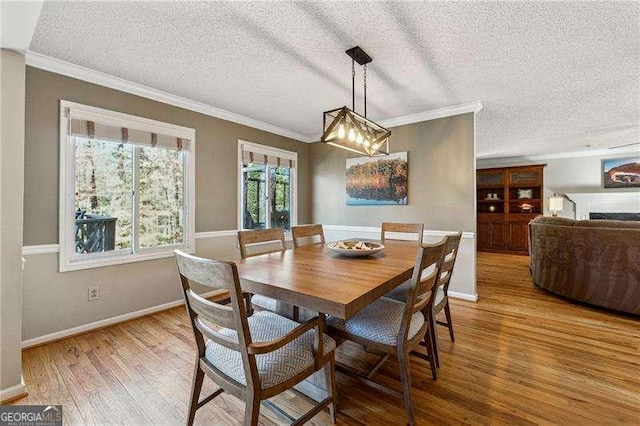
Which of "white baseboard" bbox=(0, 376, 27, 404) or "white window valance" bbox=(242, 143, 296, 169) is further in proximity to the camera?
"white window valance" bbox=(242, 143, 296, 169)

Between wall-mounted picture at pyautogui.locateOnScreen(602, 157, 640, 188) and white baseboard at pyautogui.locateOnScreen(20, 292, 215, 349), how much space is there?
8238 millimetres

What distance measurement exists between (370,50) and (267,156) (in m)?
2.39

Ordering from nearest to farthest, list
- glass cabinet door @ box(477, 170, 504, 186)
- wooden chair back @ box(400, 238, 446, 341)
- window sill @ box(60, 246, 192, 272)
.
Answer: wooden chair back @ box(400, 238, 446, 341) < window sill @ box(60, 246, 192, 272) < glass cabinet door @ box(477, 170, 504, 186)

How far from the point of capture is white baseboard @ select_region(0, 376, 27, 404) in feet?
5.37

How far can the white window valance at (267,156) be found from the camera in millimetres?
3912

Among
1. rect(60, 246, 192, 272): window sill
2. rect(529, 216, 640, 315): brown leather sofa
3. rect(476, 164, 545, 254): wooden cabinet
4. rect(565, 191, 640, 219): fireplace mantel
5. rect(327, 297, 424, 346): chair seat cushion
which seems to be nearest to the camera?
rect(327, 297, 424, 346): chair seat cushion

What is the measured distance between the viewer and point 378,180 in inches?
161

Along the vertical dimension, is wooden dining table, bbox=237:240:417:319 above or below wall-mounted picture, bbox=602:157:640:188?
below

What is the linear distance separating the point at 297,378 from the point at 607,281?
3.61 m

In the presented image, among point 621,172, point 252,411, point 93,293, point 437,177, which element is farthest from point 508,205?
point 93,293

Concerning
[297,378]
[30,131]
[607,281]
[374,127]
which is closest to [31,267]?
[30,131]

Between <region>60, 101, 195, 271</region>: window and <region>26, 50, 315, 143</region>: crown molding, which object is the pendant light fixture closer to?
<region>26, 50, 315, 143</region>: crown molding

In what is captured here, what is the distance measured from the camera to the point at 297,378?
1.22 m

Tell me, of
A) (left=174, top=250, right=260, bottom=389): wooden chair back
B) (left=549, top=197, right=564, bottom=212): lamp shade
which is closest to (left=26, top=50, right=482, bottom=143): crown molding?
(left=174, top=250, right=260, bottom=389): wooden chair back
